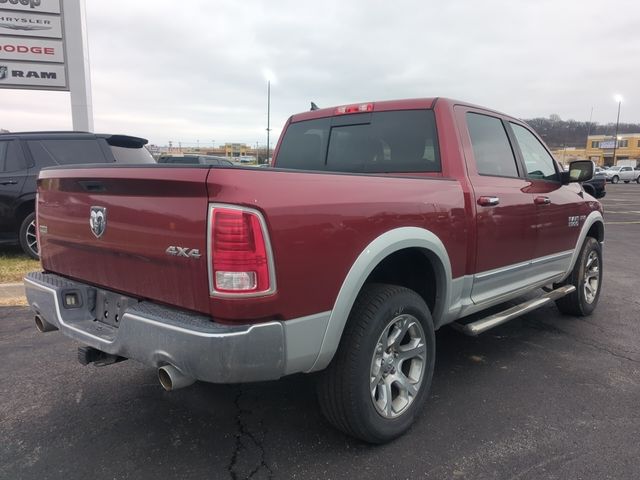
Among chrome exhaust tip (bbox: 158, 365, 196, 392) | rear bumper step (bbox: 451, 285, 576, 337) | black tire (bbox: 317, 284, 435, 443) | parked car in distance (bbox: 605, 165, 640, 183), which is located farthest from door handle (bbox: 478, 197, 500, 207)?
parked car in distance (bbox: 605, 165, 640, 183)

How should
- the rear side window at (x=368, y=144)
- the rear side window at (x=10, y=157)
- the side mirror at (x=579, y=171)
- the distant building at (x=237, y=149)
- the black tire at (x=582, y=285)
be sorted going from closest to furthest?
1. the rear side window at (x=368, y=144)
2. the side mirror at (x=579, y=171)
3. the black tire at (x=582, y=285)
4. the rear side window at (x=10, y=157)
5. the distant building at (x=237, y=149)

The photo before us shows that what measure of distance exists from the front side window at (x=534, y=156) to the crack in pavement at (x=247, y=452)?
9.48 feet

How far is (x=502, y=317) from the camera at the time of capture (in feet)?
11.3

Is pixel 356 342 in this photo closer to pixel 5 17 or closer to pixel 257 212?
pixel 257 212

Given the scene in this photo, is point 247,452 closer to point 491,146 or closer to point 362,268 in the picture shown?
point 362,268

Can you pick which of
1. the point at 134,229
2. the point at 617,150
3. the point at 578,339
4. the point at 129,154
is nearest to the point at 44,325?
the point at 134,229

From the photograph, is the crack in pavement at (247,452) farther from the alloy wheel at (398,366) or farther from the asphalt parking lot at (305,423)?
the alloy wheel at (398,366)

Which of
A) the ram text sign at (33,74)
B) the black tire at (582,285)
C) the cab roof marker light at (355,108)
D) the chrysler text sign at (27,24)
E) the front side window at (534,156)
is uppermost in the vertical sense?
the chrysler text sign at (27,24)

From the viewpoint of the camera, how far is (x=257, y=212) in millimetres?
1929

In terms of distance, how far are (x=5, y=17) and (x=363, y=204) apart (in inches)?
446

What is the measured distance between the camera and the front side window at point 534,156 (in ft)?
13.3

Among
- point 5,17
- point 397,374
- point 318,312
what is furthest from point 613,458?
point 5,17

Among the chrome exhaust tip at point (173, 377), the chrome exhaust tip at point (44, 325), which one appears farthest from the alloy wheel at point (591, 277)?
the chrome exhaust tip at point (44, 325)

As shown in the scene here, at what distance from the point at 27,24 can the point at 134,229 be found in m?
10.7
